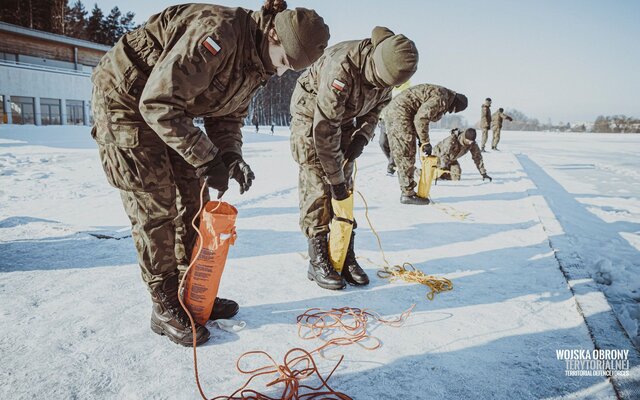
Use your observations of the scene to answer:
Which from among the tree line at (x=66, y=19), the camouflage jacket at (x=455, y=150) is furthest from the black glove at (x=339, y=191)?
the tree line at (x=66, y=19)

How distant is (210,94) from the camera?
1.79 meters

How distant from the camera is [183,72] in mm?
1555

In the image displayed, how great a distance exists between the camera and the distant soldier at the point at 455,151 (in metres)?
7.43

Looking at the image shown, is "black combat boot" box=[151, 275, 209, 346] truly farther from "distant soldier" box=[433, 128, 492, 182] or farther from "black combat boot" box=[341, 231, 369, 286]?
"distant soldier" box=[433, 128, 492, 182]

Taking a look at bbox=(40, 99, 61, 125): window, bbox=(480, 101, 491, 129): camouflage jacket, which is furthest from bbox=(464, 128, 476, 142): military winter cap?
bbox=(40, 99, 61, 125): window

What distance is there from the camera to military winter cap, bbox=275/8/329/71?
173cm

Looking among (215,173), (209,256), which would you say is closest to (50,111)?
(209,256)

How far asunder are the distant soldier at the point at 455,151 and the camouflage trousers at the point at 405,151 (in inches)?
88.9

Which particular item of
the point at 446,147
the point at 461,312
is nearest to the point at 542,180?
the point at 446,147

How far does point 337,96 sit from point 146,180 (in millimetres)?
1247

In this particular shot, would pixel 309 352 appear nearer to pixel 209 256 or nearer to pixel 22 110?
pixel 209 256

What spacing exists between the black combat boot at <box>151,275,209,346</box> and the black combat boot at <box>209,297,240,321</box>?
0.60ft

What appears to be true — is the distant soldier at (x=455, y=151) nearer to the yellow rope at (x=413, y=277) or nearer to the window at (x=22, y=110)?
the yellow rope at (x=413, y=277)

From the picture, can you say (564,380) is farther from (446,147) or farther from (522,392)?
(446,147)
